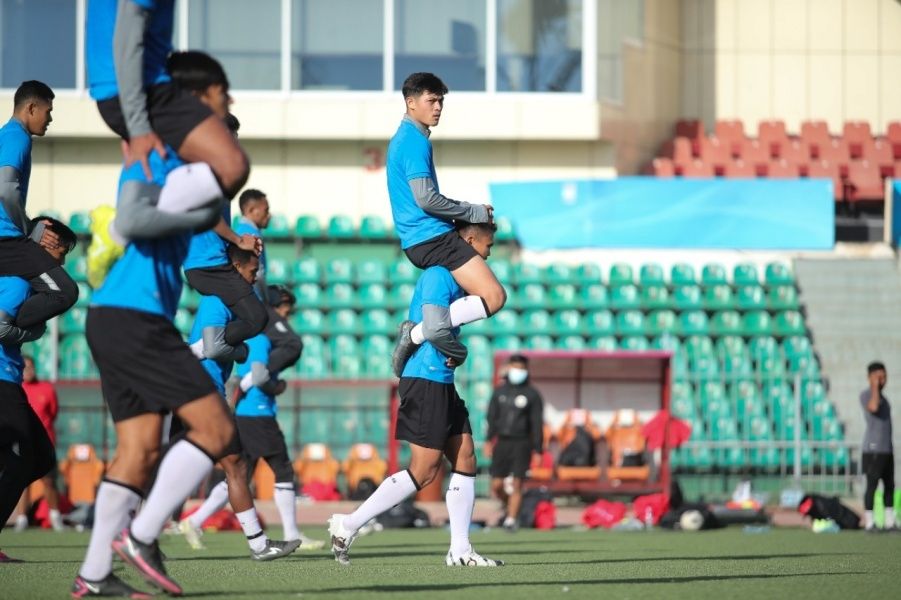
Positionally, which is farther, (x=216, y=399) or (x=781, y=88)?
(x=781, y=88)

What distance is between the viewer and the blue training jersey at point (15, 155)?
901 cm

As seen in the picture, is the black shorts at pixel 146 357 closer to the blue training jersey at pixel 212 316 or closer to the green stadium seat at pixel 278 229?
the blue training jersey at pixel 212 316

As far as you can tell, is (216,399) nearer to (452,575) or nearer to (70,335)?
(452,575)

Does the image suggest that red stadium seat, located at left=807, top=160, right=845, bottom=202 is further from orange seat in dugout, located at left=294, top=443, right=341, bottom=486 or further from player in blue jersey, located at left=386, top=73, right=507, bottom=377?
player in blue jersey, located at left=386, top=73, right=507, bottom=377

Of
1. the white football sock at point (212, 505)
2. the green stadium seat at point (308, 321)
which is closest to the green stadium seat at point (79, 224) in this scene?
the green stadium seat at point (308, 321)

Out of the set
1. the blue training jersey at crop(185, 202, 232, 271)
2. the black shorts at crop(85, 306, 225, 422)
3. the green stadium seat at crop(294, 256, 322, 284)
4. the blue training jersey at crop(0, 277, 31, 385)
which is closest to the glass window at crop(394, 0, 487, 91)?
the green stadium seat at crop(294, 256, 322, 284)

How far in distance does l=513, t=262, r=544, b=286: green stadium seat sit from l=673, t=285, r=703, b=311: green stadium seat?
1.94 meters

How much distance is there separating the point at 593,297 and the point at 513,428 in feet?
17.7

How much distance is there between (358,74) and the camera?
83.3 feet

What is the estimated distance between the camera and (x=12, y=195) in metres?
9.00

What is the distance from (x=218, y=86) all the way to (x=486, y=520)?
11629 millimetres

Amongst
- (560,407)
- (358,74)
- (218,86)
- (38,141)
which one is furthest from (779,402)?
(218,86)

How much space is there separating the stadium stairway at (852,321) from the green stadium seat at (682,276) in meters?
1.83

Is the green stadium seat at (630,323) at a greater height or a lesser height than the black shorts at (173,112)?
lesser
